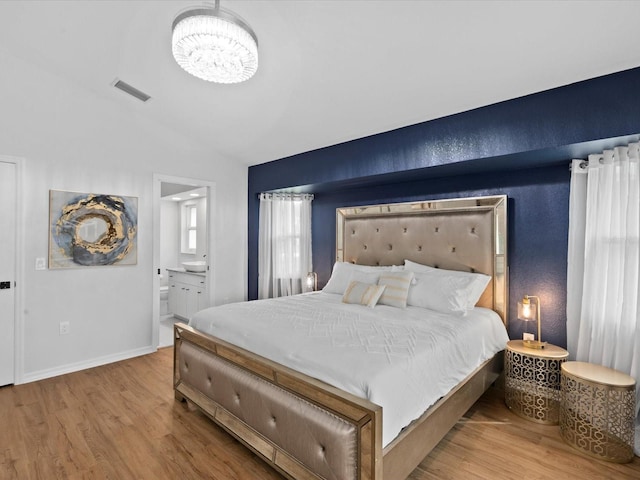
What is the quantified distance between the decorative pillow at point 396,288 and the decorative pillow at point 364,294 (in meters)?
0.08

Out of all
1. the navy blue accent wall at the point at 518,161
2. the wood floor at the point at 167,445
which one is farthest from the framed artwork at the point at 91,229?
the navy blue accent wall at the point at 518,161

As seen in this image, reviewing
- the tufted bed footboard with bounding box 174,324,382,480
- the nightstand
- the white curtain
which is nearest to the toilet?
the white curtain

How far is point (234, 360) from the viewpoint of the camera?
221 centimetres

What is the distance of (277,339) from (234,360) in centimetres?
35

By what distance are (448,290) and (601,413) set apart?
1214 millimetres

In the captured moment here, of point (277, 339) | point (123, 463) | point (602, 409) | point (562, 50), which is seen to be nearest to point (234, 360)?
point (277, 339)

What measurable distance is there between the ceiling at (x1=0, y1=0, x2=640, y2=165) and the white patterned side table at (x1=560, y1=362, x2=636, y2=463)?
194 cm

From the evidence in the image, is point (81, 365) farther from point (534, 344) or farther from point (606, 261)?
point (606, 261)

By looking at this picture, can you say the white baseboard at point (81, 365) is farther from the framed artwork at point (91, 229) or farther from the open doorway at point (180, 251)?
the framed artwork at point (91, 229)

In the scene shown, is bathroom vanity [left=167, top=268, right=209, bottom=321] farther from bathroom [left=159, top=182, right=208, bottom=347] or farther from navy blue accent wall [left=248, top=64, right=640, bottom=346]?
navy blue accent wall [left=248, top=64, right=640, bottom=346]

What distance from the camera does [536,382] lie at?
255 cm

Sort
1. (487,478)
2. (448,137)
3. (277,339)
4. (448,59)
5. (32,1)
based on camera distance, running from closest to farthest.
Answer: (487,478) → (277,339) → (448,59) → (32,1) → (448,137)

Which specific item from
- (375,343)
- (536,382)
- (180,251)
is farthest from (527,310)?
(180,251)

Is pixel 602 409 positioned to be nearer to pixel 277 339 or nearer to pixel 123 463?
pixel 277 339
